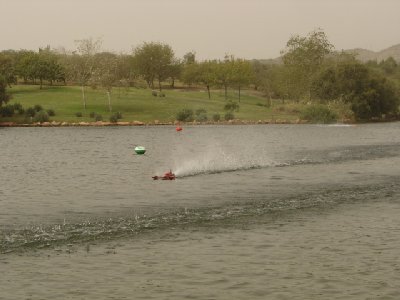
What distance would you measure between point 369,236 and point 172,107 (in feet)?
400

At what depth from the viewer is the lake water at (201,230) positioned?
20453mm

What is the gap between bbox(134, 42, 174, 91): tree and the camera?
18112 cm

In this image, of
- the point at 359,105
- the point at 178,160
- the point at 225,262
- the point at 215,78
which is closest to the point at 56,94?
the point at 215,78

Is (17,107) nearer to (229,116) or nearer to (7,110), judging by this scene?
(7,110)

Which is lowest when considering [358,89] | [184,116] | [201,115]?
[184,116]

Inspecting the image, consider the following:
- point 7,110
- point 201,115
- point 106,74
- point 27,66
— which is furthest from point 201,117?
point 27,66

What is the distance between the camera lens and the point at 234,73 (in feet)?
616

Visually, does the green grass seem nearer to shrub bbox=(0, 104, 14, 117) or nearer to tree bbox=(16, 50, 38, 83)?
shrub bbox=(0, 104, 14, 117)

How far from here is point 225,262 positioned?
2295 centimetres

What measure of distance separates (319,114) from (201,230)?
382 feet

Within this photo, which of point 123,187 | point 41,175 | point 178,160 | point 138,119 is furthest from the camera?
point 138,119

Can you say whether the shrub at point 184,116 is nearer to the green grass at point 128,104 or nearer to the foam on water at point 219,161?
the green grass at point 128,104

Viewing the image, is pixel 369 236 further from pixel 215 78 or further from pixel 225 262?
pixel 215 78

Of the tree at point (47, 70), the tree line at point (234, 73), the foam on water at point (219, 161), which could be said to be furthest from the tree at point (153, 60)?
the foam on water at point (219, 161)
